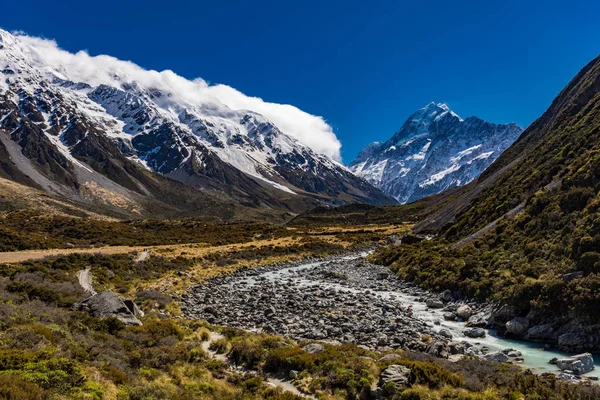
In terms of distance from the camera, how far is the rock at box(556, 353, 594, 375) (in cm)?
1639

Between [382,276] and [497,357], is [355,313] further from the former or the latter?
[382,276]

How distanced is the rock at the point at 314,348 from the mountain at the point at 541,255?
452 inches

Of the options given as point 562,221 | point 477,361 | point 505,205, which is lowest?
point 477,361

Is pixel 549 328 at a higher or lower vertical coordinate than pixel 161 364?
higher

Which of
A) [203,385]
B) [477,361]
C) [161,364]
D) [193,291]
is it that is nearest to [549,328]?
[477,361]

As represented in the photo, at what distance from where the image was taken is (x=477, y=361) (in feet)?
57.1

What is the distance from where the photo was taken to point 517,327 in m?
22.1

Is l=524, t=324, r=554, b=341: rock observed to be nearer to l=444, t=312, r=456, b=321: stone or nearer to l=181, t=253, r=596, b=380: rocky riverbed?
l=181, t=253, r=596, b=380: rocky riverbed

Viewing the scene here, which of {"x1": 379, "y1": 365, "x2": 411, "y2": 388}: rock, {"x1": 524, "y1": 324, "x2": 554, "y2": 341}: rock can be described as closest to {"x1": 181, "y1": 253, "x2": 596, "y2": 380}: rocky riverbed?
{"x1": 524, "y1": 324, "x2": 554, "y2": 341}: rock

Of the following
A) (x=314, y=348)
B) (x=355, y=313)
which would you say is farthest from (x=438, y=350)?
(x=355, y=313)

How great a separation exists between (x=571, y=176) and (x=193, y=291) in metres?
38.4

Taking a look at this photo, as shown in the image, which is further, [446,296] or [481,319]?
[446,296]

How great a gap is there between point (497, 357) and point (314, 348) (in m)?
8.85

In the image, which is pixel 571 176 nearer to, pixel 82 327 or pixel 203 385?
pixel 203 385
